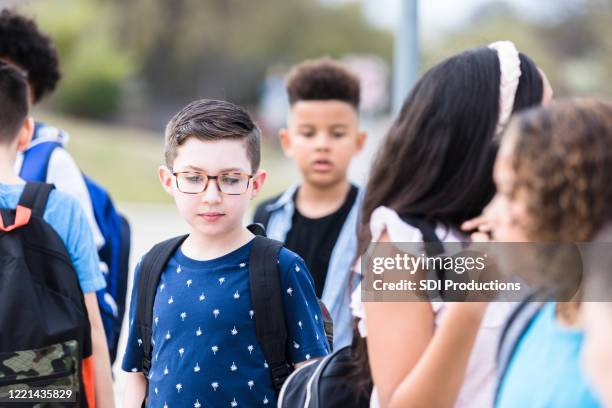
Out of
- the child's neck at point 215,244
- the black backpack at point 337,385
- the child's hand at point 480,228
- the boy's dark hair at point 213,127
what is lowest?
the black backpack at point 337,385

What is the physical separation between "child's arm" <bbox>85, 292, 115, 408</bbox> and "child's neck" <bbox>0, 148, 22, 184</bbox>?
45 centimetres

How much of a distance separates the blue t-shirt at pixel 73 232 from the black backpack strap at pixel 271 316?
25.4 inches

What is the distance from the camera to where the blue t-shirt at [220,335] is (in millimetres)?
2586

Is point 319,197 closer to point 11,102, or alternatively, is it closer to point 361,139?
point 361,139

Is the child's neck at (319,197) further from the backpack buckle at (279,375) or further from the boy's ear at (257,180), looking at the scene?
the backpack buckle at (279,375)

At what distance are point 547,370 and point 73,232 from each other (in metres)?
1.75

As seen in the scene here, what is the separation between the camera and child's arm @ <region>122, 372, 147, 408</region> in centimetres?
279


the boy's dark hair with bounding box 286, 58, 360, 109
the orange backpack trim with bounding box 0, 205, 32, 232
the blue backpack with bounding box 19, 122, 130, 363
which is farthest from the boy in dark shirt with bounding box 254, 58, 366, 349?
A: the orange backpack trim with bounding box 0, 205, 32, 232

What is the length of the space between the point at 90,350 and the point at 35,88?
5.23ft

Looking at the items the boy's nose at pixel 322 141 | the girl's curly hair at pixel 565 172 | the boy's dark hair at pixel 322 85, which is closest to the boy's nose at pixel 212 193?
the girl's curly hair at pixel 565 172

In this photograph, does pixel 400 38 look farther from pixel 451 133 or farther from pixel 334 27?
pixel 334 27

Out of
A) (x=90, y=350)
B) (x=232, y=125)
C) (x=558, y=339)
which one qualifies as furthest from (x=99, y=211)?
(x=558, y=339)

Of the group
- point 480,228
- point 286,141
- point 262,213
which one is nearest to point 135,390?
point 480,228

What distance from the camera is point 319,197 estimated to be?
14.0 feet
